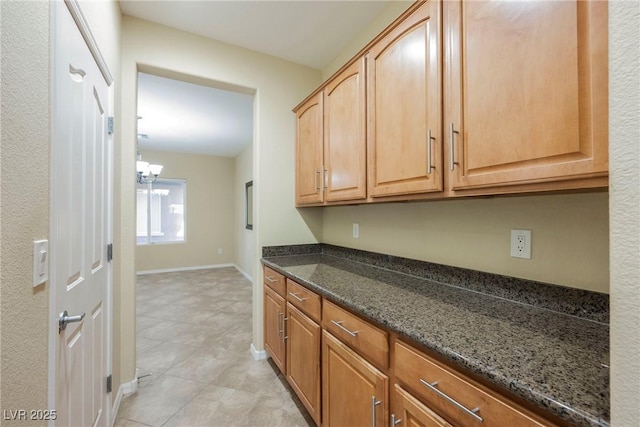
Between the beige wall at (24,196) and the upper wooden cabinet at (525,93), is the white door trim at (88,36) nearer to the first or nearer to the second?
the beige wall at (24,196)

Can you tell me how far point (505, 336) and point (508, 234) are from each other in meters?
0.53

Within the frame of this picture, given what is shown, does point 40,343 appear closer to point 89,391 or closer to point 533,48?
point 89,391

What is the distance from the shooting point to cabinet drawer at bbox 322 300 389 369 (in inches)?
40.9

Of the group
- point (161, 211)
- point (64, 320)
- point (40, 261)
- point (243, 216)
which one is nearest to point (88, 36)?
point (40, 261)

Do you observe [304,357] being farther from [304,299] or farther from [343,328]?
[343,328]

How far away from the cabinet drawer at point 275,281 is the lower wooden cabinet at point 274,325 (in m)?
0.04

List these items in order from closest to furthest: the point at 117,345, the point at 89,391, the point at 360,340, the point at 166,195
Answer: the point at 360,340
the point at 89,391
the point at 117,345
the point at 166,195

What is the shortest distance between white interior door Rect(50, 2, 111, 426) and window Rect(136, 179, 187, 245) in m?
4.92

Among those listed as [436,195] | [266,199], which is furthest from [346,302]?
[266,199]

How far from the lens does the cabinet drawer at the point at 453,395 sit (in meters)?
0.65

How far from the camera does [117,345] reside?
1.81 m

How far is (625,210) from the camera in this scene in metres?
0.46

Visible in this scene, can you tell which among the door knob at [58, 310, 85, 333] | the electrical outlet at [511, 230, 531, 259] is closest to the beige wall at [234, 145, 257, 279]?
the door knob at [58, 310, 85, 333]

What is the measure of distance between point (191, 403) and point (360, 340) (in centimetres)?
149
